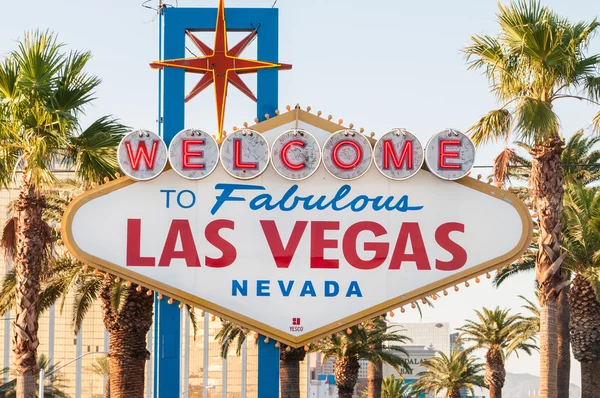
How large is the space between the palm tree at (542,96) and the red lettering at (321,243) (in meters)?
5.63

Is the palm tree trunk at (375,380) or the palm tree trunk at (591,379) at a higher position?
the palm tree trunk at (591,379)

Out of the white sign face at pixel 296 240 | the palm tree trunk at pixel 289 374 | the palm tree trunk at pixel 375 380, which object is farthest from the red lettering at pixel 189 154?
the palm tree trunk at pixel 375 380

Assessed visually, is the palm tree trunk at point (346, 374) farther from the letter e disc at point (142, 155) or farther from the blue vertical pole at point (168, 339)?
the letter e disc at point (142, 155)

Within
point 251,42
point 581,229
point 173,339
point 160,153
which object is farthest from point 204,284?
point 581,229

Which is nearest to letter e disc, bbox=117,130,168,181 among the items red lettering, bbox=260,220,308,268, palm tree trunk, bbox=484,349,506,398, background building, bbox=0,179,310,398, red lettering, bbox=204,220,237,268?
red lettering, bbox=204,220,237,268

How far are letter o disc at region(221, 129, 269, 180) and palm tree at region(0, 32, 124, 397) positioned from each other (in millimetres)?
3453

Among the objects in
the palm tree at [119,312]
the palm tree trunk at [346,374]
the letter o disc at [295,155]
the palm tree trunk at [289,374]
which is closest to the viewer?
the letter o disc at [295,155]

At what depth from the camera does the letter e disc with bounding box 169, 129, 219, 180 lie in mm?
21375

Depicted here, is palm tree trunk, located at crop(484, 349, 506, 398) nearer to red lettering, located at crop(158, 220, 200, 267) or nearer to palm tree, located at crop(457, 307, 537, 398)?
palm tree, located at crop(457, 307, 537, 398)

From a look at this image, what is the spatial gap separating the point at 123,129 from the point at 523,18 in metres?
9.71

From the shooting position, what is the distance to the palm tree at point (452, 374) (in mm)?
69625

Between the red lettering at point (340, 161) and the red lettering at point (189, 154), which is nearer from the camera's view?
the red lettering at point (189, 154)

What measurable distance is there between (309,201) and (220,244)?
1999 millimetres

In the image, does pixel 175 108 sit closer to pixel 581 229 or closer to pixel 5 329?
pixel 581 229
